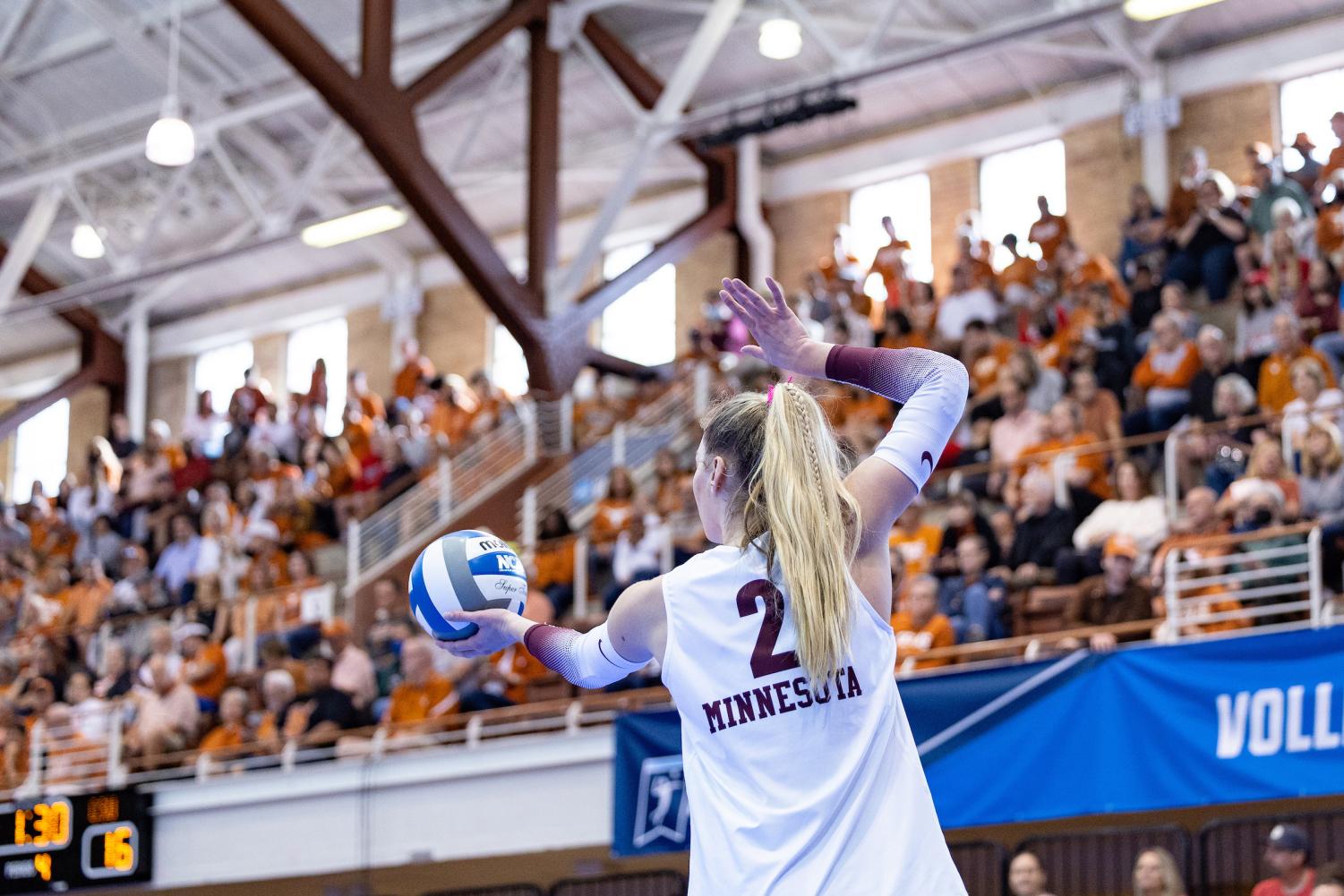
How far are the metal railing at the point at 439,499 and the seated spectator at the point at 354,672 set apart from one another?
181 centimetres

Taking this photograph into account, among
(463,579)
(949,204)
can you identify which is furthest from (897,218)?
(463,579)

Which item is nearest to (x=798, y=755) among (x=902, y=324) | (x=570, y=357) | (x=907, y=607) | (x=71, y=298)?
(x=907, y=607)

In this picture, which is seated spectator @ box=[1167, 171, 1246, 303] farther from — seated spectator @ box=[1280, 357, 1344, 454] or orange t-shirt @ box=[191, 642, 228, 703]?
orange t-shirt @ box=[191, 642, 228, 703]

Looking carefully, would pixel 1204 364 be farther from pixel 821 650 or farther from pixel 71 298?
pixel 71 298

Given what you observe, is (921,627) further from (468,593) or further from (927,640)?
(468,593)

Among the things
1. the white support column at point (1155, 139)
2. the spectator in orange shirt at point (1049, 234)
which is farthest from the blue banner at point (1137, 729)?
the white support column at point (1155, 139)

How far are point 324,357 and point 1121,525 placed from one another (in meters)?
13.6

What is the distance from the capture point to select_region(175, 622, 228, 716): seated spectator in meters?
13.5

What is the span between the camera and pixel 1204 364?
11352 millimetres

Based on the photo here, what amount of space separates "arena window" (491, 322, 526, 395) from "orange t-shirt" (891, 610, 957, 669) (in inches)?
432

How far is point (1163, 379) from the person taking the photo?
1162cm

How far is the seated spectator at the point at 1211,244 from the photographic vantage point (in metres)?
13.0

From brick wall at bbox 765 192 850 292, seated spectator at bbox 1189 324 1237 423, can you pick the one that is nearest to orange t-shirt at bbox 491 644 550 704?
seated spectator at bbox 1189 324 1237 423

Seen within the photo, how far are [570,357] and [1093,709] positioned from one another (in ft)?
25.0
